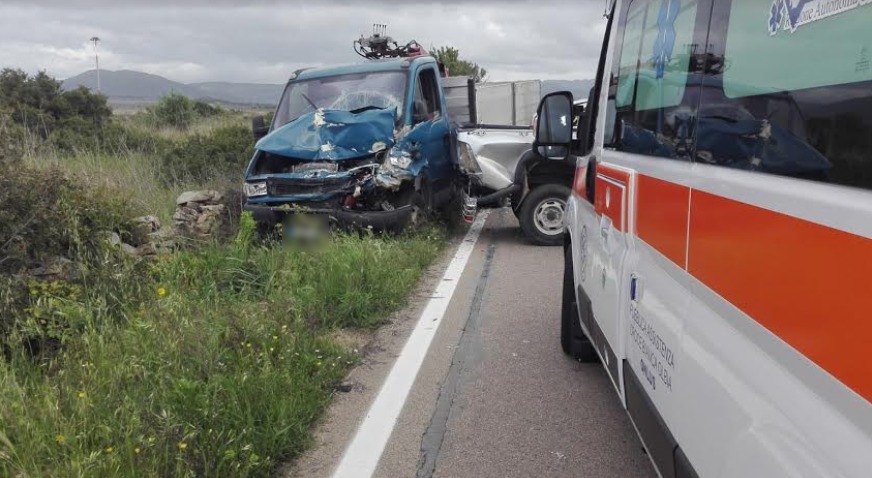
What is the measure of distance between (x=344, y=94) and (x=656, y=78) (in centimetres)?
699

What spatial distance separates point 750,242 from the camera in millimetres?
1758

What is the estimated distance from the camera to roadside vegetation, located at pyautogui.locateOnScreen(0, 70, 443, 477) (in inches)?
138

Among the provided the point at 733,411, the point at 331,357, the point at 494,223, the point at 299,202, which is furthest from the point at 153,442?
the point at 494,223

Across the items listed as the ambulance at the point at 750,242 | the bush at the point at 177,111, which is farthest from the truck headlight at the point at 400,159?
the bush at the point at 177,111

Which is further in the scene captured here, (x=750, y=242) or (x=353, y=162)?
(x=353, y=162)

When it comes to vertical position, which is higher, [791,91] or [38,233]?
[791,91]

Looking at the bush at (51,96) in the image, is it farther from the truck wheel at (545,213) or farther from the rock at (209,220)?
the truck wheel at (545,213)

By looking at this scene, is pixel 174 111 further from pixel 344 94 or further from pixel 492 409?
pixel 492 409

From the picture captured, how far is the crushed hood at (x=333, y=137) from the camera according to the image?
333 inches

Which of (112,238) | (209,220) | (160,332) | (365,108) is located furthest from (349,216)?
(160,332)

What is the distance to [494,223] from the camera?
39.2ft

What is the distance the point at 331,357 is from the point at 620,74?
8.63 ft

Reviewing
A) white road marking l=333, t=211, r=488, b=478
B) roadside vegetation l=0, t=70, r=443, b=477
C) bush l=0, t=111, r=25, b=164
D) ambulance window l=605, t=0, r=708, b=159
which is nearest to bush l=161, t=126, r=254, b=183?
roadside vegetation l=0, t=70, r=443, b=477

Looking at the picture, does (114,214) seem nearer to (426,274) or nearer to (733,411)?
(426,274)
